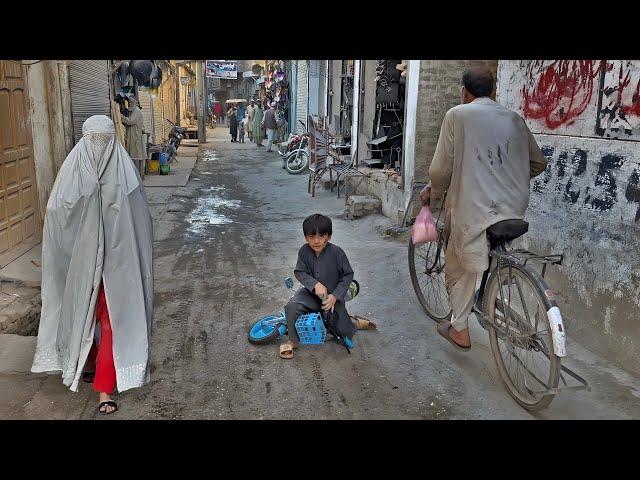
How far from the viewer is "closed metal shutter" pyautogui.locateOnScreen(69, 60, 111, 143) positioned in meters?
8.41

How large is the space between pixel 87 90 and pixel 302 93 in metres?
12.2

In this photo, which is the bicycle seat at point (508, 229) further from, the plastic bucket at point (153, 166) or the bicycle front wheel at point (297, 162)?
the plastic bucket at point (153, 166)

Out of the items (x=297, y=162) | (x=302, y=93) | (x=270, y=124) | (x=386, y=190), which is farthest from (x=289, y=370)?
(x=270, y=124)

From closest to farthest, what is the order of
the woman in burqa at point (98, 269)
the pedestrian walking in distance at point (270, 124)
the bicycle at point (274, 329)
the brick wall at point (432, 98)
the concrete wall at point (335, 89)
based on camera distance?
1. the woman in burqa at point (98, 269)
2. the bicycle at point (274, 329)
3. the brick wall at point (432, 98)
4. the concrete wall at point (335, 89)
5. the pedestrian walking in distance at point (270, 124)

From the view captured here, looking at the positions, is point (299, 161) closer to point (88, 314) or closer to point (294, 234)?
point (294, 234)

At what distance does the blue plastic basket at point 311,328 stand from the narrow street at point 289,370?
143 mm

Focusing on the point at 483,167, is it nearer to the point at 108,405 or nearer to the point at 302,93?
the point at 108,405

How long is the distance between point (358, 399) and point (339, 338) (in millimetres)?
703

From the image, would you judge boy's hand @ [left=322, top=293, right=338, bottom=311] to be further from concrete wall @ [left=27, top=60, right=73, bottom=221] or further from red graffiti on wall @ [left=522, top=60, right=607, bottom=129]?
concrete wall @ [left=27, top=60, right=73, bottom=221]

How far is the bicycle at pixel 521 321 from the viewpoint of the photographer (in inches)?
118

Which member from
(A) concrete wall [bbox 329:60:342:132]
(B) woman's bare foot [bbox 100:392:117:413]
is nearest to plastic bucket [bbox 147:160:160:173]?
(A) concrete wall [bbox 329:60:342:132]

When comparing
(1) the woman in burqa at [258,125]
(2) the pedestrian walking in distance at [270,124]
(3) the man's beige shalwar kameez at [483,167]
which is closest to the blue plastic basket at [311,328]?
(3) the man's beige shalwar kameez at [483,167]

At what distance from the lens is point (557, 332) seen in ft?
9.57

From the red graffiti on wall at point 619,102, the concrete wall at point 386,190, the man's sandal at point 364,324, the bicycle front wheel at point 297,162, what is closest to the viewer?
the red graffiti on wall at point 619,102
